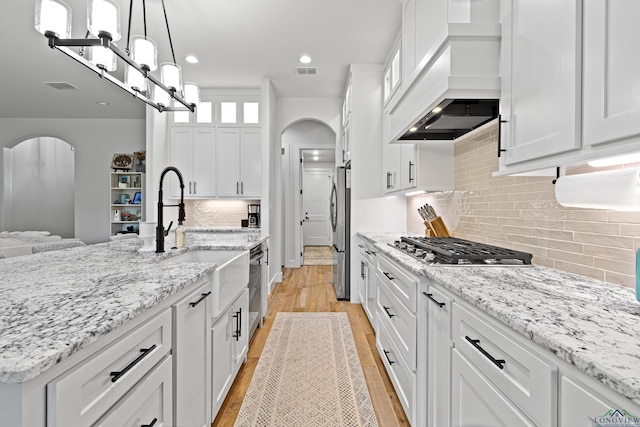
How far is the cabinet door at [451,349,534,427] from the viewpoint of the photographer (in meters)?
0.89

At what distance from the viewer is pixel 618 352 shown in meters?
0.65

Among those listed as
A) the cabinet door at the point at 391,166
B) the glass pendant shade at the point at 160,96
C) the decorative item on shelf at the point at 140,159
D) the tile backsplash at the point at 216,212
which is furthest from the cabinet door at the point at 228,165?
the decorative item on shelf at the point at 140,159

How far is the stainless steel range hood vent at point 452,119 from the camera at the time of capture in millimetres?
1786

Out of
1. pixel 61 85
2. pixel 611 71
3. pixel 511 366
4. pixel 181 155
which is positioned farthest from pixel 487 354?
pixel 61 85

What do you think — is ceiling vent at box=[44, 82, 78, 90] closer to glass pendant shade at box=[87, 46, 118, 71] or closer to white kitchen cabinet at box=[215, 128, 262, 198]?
white kitchen cabinet at box=[215, 128, 262, 198]

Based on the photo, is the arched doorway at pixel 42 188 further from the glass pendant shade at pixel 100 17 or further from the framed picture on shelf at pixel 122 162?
the glass pendant shade at pixel 100 17

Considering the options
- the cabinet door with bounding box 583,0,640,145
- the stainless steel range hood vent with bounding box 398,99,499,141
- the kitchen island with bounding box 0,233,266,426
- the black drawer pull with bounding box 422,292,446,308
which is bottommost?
the black drawer pull with bounding box 422,292,446,308

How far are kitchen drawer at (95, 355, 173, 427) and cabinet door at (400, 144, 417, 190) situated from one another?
2.29m

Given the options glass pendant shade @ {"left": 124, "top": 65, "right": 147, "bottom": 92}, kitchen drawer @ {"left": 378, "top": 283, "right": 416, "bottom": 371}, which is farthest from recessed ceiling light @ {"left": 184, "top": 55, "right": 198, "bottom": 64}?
kitchen drawer @ {"left": 378, "top": 283, "right": 416, "bottom": 371}

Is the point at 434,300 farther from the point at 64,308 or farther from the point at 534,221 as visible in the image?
the point at 64,308

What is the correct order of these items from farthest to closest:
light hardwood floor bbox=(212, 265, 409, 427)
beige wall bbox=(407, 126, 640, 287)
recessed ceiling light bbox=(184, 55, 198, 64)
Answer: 1. recessed ceiling light bbox=(184, 55, 198, 64)
2. light hardwood floor bbox=(212, 265, 409, 427)
3. beige wall bbox=(407, 126, 640, 287)

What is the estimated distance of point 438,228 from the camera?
2.73 metres

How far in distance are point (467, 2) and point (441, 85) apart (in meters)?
0.39

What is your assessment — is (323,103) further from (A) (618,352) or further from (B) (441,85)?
(A) (618,352)
